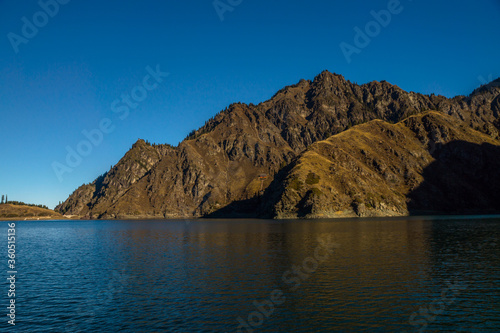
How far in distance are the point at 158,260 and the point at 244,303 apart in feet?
113

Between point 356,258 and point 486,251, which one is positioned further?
point 486,251

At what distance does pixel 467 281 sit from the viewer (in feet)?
139

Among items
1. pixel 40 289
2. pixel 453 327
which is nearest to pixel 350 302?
pixel 453 327

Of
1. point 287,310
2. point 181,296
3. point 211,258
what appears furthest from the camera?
point 211,258

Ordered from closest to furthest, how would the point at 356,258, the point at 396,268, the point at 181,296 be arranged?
the point at 181,296 < the point at 396,268 < the point at 356,258

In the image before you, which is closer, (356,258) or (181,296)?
(181,296)

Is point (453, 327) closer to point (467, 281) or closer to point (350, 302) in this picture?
point (350, 302)

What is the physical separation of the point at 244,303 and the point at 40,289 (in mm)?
28724

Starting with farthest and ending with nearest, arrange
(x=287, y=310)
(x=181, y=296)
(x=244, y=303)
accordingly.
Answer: (x=181, y=296), (x=244, y=303), (x=287, y=310)

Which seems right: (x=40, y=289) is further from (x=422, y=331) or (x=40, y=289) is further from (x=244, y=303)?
A: (x=422, y=331)

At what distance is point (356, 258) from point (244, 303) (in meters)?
33.2

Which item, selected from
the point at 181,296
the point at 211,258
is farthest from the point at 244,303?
the point at 211,258

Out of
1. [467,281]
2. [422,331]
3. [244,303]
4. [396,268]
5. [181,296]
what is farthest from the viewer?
[396,268]

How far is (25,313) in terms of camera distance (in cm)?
3303
